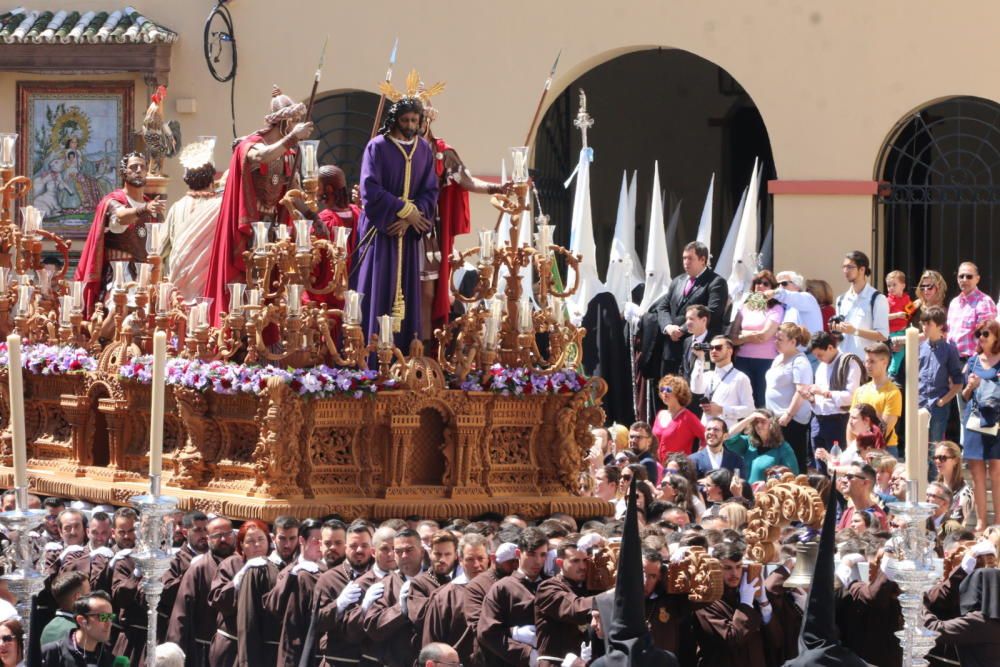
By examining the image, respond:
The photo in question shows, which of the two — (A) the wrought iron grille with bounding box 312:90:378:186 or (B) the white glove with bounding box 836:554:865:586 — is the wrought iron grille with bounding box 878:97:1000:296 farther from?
(B) the white glove with bounding box 836:554:865:586

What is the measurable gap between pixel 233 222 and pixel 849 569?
15.9 ft

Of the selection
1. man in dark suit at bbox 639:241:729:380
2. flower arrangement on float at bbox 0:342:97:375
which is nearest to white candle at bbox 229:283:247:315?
flower arrangement on float at bbox 0:342:97:375

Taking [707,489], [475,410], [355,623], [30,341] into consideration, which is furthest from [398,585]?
[30,341]

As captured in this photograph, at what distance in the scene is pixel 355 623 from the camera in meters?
10.1

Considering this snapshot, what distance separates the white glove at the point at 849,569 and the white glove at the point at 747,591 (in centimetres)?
47

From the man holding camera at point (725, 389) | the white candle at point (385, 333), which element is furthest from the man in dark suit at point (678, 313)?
the white candle at point (385, 333)

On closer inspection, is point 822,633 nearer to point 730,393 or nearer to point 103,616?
point 103,616

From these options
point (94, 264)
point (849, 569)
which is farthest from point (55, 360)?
point (849, 569)

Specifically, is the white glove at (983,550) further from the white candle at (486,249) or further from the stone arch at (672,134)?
the stone arch at (672,134)

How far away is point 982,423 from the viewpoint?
12570 millimetres

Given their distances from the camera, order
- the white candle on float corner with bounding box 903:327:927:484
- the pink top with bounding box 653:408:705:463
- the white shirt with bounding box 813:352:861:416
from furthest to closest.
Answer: the pink top with bounding box 653:408:705:463 < the white shirt with bounding box 813:352:861:416 < the white candle on float corner with bounding box 903:327:927:484

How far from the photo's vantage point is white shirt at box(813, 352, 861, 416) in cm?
1328

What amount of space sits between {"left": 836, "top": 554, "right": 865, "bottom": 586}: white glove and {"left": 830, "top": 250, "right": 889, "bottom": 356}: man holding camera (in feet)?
17.2

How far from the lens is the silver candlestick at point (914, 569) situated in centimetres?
578
